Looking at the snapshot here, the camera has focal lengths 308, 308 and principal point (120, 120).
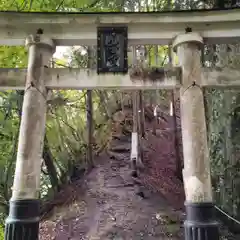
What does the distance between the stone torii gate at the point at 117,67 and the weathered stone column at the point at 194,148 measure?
0.05 feet

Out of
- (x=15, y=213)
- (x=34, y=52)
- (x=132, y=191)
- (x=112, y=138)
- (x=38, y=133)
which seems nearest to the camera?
(x=15, y=213)

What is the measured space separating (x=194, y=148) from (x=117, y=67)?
1818 millimetres

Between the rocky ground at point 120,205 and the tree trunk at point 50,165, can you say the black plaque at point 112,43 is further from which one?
the tree trunk at point 50,165

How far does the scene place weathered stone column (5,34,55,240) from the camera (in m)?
4.30

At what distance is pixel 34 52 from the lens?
5.12 meters

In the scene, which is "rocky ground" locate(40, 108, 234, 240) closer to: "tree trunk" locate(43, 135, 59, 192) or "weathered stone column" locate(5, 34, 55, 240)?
"tree trunk" locate(43, 135, 59, 192)

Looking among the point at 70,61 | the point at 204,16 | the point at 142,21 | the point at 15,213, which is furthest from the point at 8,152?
the point at 204,16

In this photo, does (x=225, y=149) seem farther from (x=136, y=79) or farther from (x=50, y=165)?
(x=50, y=165)

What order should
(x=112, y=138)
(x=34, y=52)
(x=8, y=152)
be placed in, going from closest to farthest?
(x=34, y=52), (x=8, y=152), (x=112, y=138)

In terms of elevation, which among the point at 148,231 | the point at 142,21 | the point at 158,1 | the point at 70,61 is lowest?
the point at 148,231

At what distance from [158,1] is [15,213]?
872 cm

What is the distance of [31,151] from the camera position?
4.55 meters

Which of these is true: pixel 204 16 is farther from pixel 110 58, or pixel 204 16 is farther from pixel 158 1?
pixel 158 1

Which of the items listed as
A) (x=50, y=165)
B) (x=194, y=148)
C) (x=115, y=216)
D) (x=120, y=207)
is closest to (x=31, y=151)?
(x=194, y=148)
